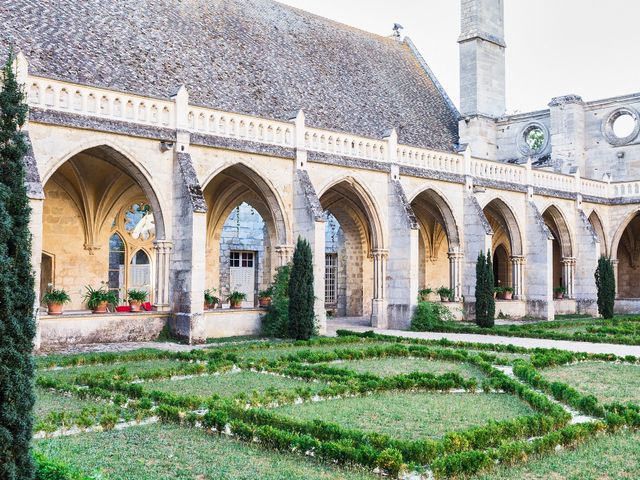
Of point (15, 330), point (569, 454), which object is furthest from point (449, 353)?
→ point (15, 330)

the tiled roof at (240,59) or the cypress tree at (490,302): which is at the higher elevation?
the tiled roof at (240,59)

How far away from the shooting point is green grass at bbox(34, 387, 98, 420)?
8883 mm

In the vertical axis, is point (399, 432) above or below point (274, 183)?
below

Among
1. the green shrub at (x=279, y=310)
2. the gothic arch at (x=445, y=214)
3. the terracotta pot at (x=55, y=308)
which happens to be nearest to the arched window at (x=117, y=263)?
the green shrub at (x=279, y=310)

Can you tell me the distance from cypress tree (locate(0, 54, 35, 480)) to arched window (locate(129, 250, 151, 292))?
63.1 ft

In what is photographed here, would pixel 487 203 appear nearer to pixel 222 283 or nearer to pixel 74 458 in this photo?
pixel 222 283

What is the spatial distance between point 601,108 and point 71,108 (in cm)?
2386

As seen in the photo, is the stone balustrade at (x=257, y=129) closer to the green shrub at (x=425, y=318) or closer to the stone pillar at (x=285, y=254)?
the stone pillar at (x=285, y=254)

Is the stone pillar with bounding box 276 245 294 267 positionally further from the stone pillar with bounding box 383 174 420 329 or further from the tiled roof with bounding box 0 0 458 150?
the tiled roof with bounding box 0 0 458 150

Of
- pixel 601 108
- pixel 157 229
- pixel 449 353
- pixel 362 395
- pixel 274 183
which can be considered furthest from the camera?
pixel 601 108

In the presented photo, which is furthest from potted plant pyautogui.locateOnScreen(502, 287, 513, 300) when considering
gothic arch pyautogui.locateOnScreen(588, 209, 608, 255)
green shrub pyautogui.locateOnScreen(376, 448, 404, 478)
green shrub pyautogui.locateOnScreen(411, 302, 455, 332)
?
green shrub pyautogui.locateOnScreen(376, 448, 404, 478)

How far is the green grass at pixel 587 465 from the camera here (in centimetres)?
638

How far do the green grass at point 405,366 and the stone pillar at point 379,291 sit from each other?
8.24 meters

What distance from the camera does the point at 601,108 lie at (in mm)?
31719
